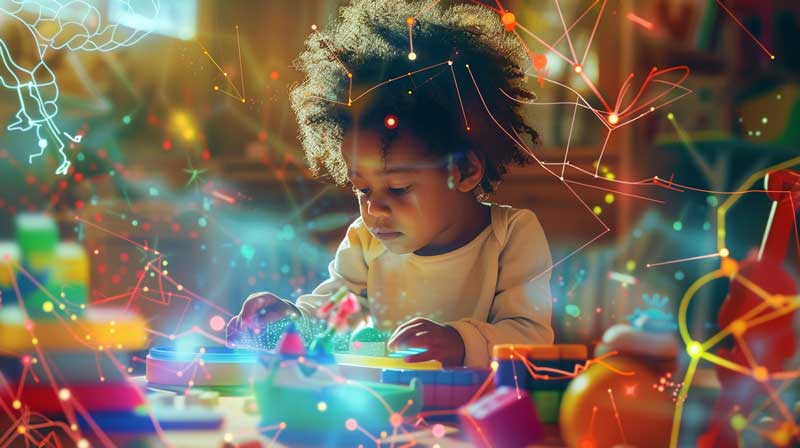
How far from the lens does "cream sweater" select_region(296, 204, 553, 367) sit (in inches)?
39.8

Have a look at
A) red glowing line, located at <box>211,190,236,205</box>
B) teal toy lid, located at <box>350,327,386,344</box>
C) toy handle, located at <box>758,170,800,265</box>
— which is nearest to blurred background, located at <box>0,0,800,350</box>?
red glowing line, located at <box>211,190,236,205</box>

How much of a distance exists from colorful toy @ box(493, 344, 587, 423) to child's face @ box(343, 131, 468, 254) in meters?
0.37

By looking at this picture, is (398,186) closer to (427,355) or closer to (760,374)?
(427,355)

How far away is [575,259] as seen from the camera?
Result: 4.90ft

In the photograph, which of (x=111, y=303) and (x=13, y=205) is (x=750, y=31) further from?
(x=13, y=205)

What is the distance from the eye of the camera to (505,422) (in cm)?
54

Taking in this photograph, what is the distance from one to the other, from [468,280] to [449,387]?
0.43 meters

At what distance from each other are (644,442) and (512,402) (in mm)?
106

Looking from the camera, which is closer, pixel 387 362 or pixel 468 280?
pixel 387 362

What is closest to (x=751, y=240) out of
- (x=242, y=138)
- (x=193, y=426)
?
(x=193, y=426)

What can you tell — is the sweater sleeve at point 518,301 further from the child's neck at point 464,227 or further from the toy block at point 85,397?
the toy block at point 85,397

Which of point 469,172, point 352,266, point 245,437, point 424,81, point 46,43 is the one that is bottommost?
point 245,437

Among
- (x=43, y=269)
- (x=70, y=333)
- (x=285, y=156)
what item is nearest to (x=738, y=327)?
(x=70, y=333)

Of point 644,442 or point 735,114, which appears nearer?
point 644,442
